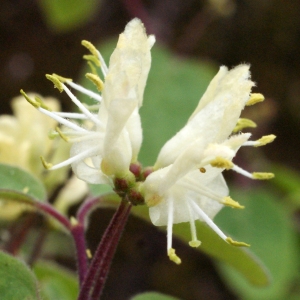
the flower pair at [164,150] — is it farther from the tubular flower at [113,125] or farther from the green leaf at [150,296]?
the green leaf at [150,296]

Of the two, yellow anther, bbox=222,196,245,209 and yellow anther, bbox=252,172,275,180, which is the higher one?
yellow anther, bbox=252,172,275,180

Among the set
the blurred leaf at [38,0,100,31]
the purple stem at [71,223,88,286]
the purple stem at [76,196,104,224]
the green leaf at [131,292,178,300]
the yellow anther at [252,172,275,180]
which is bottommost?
the green leaf at [131,292,178,300]

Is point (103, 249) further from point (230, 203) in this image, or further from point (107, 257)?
point (230, 203)

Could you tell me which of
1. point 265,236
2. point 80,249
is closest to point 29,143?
point 80,249

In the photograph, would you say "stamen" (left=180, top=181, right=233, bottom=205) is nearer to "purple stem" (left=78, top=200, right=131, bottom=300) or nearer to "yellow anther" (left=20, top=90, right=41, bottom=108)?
"purple stem" (left=78, top=200, right=131, bottom=300)

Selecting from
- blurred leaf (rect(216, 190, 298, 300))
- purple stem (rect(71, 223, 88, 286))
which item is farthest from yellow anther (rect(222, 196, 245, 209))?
blurred leaf (rect(216, 190, 298, 300))

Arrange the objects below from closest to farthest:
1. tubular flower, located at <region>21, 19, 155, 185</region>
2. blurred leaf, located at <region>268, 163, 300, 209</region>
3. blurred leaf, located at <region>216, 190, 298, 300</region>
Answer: tubular flower, located at <region>21, 19, 155, 185</region> → blurred leaf, located at <region>216, 190, 298, 300</region> → blurred leaf, located at <region>268, 163, 300, 209</region>

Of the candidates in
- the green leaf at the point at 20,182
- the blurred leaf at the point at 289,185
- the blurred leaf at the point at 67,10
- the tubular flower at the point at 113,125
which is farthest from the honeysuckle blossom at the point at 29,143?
the blurred leaf at the point at 67,10
